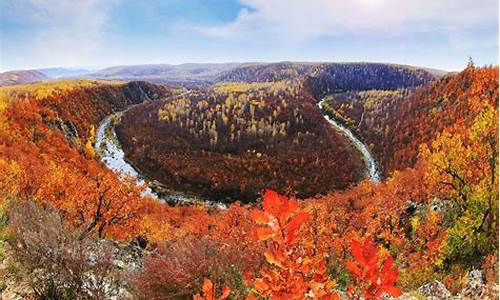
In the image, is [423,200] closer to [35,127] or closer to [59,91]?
[35,127]

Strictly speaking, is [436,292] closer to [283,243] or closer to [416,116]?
[283,243]

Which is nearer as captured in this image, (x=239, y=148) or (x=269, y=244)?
(x=269, y=244)

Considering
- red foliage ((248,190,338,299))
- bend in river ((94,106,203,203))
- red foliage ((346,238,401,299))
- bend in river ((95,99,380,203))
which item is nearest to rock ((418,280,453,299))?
red foliage ((248,190,338,299))

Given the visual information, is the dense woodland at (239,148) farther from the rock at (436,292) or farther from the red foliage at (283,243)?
the red foliage at (283,243)

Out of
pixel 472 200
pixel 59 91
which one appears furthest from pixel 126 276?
pixel 59 91

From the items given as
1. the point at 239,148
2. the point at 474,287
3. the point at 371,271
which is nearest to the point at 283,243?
the point at 371,271

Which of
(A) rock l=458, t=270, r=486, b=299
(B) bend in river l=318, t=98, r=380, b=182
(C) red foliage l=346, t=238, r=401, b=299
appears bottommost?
(B) bend in river l=318, t=98, r=380, b=182

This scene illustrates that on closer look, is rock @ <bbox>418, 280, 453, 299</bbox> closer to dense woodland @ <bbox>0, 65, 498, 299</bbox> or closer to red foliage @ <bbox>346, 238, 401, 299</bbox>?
dense woodland @ <bbox>0, 65, 498, 299</bbox>

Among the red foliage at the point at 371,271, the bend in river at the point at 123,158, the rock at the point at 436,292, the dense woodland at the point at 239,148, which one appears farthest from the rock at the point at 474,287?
the bend in river at the point at 123,158
